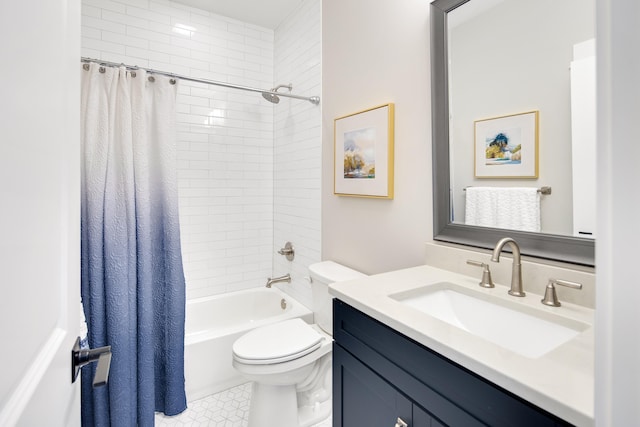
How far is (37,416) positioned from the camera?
17.1 inches

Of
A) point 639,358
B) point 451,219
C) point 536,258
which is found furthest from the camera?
point 451,219

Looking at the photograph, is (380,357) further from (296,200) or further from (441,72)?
(296,200)

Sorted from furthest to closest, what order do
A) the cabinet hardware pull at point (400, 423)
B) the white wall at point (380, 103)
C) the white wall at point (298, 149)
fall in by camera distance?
the white wall at point (298, 149)
the white wall at point (380, 103)
the cabinet hardware pull at point (400, 423)

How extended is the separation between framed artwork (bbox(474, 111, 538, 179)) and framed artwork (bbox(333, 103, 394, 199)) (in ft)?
1.49

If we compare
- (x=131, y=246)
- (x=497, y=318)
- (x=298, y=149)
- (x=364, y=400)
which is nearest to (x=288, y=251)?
(x=298, y=149)

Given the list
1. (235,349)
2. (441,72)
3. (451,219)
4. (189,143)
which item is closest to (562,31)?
(441,72)

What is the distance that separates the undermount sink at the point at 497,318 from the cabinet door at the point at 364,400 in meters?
0.26

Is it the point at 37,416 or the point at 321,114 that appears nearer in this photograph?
the point at 37,416

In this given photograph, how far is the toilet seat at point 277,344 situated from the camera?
1.48 metres

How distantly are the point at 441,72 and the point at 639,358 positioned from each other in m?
1.30

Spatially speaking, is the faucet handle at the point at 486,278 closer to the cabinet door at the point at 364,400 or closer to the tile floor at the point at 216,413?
the cabinet door at the point at 364,400

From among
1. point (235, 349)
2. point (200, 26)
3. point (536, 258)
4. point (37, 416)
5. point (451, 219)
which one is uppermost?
point (200, 26)

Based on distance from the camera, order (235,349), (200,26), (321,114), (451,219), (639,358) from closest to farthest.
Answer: (639,358) < (451,219) < (235,349) < (321,114) < (200,26)

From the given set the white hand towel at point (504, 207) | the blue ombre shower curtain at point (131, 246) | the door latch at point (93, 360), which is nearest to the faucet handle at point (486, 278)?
the white hand towel at point (504, 207)
